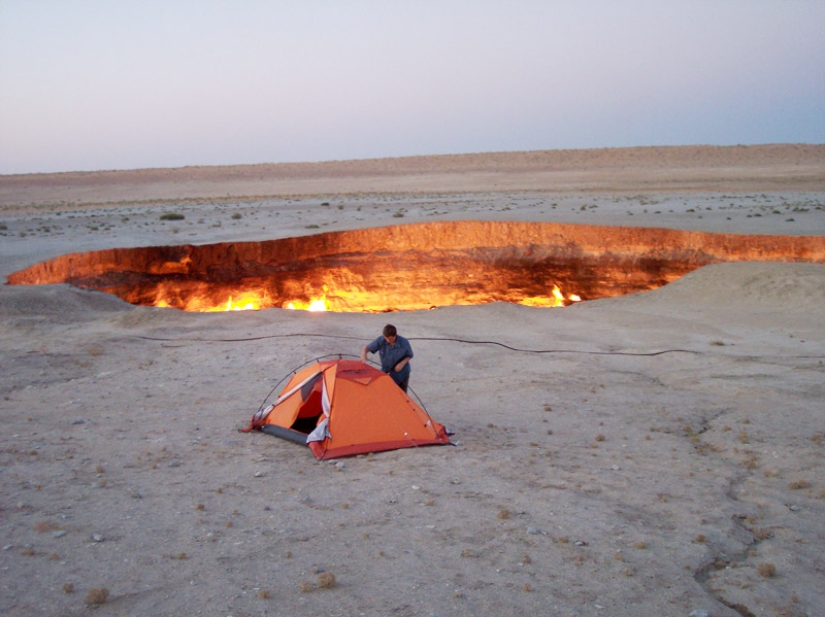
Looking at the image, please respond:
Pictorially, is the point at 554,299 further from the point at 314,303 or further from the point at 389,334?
the point at 389,334

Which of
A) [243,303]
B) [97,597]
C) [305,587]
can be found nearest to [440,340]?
[305,587]

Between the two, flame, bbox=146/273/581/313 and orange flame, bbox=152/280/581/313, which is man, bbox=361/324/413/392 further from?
flame, bbox=146/273/581/313

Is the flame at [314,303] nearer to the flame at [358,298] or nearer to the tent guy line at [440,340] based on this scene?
the flame at [358,298]

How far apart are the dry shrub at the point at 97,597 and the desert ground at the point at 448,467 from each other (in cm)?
1

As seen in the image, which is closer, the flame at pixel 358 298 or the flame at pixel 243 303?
the flame at pixel 243 303

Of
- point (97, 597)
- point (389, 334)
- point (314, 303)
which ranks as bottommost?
point (314, 303)

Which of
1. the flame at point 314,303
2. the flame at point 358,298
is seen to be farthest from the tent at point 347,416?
the flame at point 314,303

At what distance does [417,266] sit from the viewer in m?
24.4

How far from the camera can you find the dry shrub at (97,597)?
15.4 ft

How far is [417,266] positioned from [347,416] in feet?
53.6

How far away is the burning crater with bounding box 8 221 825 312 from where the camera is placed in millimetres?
21688

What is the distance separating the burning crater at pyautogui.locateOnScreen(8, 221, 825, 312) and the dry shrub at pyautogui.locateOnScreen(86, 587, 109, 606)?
17277 mm

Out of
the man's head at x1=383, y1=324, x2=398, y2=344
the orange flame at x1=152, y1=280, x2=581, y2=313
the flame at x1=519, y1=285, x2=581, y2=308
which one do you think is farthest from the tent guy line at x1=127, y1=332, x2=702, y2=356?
the flame at x1=519, y1=285, x2=581, y2=308

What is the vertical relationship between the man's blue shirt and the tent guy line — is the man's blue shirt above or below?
above
